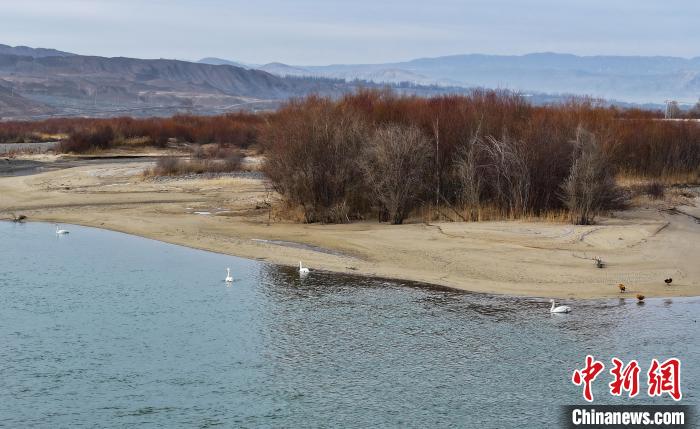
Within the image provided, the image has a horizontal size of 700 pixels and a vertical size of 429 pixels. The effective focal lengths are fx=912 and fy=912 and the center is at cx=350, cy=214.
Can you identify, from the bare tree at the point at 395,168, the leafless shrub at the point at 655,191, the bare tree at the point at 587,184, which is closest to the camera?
the bare tree at the point at 587,184

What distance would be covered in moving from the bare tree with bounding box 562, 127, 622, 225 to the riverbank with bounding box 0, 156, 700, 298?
2.20ft

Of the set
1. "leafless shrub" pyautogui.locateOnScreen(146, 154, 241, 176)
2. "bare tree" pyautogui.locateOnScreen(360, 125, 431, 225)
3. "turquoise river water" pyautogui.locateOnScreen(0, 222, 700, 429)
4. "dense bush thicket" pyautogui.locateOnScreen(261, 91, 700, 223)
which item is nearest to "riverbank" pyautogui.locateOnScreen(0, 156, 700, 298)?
"bare tree" pyautogui.locateOnScreen(360, 125, 431, 225)

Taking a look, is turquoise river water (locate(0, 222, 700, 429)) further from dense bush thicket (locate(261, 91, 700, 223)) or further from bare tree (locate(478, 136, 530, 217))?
bare tree (locate(478, 136, 530, 217))

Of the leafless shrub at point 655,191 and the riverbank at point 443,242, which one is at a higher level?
the leafless shrub at point 655,191

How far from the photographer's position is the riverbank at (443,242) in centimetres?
2183

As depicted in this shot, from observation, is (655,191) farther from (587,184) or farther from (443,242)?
(443,242)

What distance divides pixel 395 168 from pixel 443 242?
4.14 meters

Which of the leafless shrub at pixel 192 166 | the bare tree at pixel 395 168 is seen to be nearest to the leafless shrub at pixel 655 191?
the bare tree at pixel 395 168

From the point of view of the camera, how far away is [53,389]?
14.0m

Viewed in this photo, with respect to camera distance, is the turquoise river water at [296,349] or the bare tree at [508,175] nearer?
the turquoise river water at [296,349]

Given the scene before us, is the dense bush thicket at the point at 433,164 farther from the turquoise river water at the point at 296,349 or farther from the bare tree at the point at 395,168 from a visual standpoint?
the turquoise river water at the point at 296,349

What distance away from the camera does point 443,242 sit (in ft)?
84.4

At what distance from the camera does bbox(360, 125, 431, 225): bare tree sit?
95.1 ft

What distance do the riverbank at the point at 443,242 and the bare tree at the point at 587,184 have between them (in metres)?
0.67
